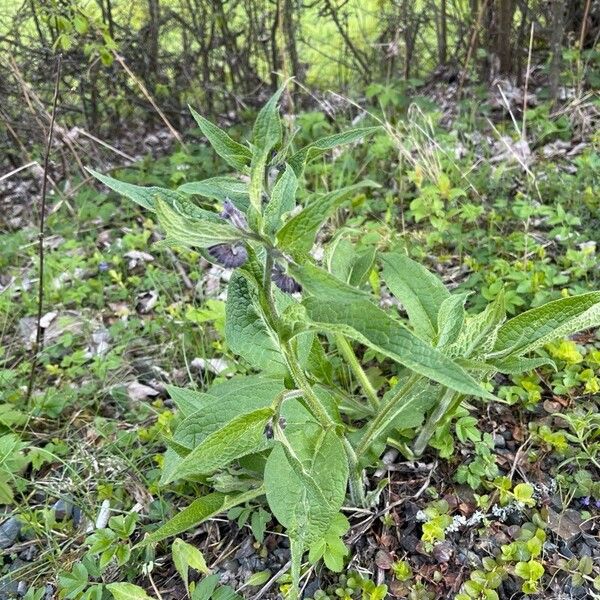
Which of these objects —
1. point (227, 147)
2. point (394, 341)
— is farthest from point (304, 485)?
point (227, 147)

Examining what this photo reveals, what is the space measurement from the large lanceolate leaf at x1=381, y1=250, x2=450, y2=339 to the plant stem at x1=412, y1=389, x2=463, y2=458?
200mm

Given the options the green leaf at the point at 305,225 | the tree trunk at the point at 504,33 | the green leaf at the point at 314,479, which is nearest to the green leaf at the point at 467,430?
the green leaf at the point at 314,479

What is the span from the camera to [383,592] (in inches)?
64.9

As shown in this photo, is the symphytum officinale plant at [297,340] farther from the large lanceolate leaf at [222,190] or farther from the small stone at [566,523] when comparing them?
the small stone at [566,523]

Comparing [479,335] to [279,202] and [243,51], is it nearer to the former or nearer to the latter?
[279,202]

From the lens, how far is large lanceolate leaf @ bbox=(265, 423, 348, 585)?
1.47m

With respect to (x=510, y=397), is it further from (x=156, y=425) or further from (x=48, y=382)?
(x=48, y=382)

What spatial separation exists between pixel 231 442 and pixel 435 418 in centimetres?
76

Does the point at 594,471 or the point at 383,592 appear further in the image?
the point at 594,471

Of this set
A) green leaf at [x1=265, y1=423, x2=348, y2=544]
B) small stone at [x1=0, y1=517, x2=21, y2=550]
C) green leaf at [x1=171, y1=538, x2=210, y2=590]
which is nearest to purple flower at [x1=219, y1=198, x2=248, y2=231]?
green leaf at [x1=265, y1=423, x2=348, y2=544]

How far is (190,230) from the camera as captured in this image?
105 cm

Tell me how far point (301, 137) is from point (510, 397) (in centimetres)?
260

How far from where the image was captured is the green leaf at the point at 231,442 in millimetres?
1291

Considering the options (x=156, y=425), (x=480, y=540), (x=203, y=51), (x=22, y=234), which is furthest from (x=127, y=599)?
(x=203, y=51)
